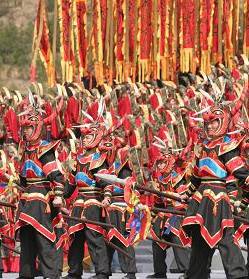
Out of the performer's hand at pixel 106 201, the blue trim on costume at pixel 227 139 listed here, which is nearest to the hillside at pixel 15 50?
the performer's hand at pixel 106 201

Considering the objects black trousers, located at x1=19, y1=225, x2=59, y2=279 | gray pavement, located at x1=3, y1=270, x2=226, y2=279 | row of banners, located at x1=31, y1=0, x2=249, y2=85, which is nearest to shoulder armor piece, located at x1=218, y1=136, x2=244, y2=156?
black trousers, located at x1=19, y1=225, x2=59, y2=279

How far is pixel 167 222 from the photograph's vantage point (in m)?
16.1

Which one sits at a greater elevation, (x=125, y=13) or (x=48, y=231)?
(x=125, y=13)

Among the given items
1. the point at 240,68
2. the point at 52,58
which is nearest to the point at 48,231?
the point at 240,68

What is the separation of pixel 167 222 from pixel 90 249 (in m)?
1.45

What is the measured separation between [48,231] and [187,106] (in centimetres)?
606

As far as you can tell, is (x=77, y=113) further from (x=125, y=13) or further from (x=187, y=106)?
(x=125, y=13)

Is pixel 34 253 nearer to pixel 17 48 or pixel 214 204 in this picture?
pixel 214 204

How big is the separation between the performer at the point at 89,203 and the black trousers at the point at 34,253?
2.86ft

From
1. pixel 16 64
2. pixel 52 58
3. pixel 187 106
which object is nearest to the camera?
pixel 187 106

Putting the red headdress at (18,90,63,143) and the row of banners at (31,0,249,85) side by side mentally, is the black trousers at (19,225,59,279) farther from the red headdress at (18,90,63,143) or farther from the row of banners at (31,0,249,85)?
the row of banners at (31,0,249,85)

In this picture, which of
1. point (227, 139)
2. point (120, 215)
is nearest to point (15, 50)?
point (120, 215)

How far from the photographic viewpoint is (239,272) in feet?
41.1

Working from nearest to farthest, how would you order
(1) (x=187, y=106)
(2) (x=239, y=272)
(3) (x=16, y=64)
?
(2) (x=239, y=272) < (1) (x=187, y=106) < (3) (x=16, y=64)
